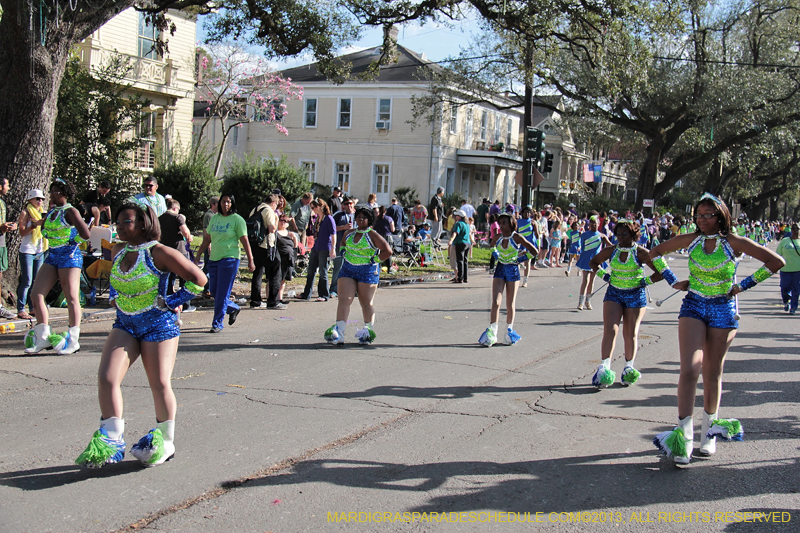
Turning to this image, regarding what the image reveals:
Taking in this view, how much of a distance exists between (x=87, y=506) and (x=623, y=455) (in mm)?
3631

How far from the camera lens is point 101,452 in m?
4.45

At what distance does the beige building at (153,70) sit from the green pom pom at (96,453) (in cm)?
1935

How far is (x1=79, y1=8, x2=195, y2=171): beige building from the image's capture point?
2347 centimetres

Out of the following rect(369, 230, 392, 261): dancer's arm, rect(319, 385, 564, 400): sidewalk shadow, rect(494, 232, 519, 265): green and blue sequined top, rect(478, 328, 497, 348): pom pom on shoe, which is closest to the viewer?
rect(319, 385, 564, 400): sidewalk shadow

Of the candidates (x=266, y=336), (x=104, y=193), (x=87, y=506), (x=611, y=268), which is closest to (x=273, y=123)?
(x=104, y=193)

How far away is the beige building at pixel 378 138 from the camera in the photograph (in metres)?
39.0

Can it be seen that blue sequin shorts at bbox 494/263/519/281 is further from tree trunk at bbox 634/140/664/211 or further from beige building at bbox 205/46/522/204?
tree trunk at bbox 634/140/664/211

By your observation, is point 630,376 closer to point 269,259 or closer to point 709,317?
point 709,317

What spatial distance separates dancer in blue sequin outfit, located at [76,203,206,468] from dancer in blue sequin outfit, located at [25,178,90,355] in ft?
11.6

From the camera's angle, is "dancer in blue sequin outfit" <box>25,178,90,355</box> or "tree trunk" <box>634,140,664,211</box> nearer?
"dancer in blue sequin outfit" <box>25,178,90,355</box>

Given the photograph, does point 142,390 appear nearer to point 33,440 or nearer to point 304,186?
point 33,440

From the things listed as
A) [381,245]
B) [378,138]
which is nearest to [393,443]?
[381,245]

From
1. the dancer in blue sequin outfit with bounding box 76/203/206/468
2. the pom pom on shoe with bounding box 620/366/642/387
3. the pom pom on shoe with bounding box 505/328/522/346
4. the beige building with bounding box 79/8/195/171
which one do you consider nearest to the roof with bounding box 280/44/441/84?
the beige building with bounding box 79/8/195/171

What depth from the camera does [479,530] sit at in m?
3.96
